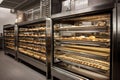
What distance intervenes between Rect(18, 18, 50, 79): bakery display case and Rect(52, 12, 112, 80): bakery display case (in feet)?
1.01

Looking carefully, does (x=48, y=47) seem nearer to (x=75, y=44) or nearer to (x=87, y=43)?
(x=75, y=44)

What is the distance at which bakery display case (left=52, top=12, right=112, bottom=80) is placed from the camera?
6.55 feet

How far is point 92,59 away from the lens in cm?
228

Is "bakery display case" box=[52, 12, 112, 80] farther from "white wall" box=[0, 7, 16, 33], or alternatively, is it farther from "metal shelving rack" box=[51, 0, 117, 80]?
"white wall" box=[0, 7, 16, 33]

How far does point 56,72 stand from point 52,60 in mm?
307

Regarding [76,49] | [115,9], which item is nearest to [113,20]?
[115,9]

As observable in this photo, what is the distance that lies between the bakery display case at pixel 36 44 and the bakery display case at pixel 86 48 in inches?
12.1

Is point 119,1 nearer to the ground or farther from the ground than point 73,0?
nearer to the ground

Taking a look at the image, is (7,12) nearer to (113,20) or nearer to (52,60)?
(52,60)

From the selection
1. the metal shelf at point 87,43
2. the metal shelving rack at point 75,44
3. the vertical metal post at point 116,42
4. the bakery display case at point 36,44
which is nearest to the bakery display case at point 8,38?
the bakery display case at point 36,44

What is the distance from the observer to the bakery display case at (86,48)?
2.00 m

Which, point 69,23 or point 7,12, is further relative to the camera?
point 7,12

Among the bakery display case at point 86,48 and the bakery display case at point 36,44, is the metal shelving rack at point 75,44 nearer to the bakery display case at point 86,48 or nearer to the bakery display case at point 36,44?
the bakery display case at point 86,48

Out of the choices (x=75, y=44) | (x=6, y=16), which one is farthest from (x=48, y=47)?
(x=6, y=16)
